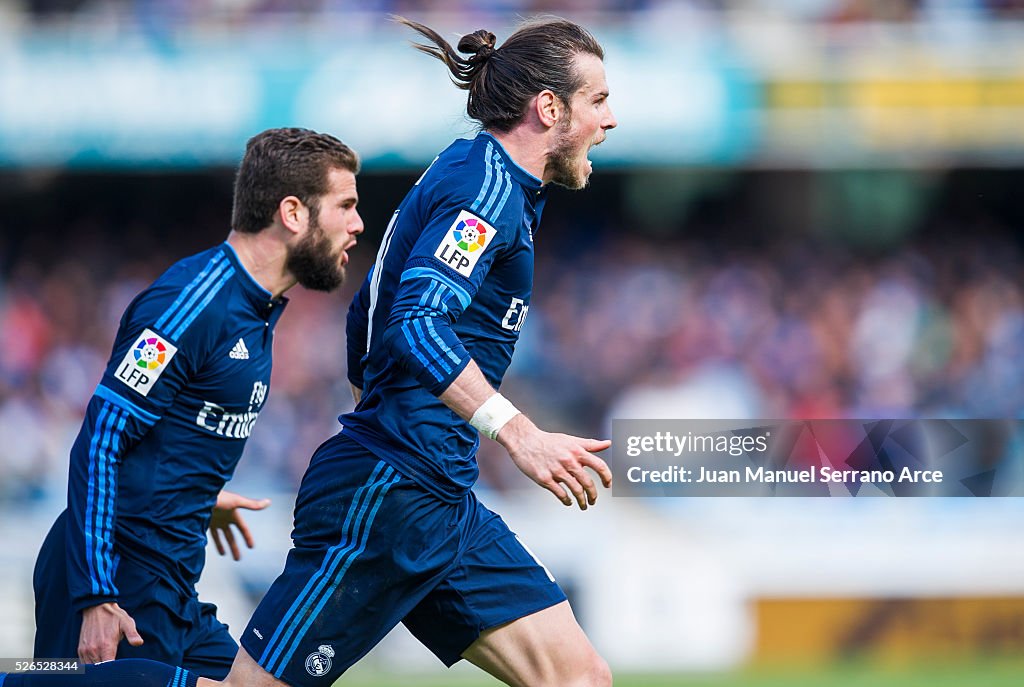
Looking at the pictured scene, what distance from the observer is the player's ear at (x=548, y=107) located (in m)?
3.87

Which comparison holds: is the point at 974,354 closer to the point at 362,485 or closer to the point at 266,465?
the point at 266,465

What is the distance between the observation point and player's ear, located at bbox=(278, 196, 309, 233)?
14.8 ft

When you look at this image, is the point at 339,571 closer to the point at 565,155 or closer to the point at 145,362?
the point at 145,362

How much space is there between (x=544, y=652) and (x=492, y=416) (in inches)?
33.6

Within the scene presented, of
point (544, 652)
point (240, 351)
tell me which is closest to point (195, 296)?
point (240, 351)

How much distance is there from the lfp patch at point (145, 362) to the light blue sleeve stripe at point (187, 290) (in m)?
0.05

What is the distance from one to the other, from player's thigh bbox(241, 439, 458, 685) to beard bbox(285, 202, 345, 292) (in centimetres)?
99

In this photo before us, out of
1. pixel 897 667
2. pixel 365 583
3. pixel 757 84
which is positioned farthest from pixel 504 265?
pixel 757 84

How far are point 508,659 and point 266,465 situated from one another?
644 centimetres

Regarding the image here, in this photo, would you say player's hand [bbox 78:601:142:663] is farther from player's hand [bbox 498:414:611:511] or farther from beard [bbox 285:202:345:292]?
player's hand [bbox 498:414:611:511]

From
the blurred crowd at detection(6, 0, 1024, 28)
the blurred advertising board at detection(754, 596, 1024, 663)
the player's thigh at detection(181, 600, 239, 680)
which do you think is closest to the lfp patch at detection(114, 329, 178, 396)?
the player's thigh at detection(181, 600, 239, 680)

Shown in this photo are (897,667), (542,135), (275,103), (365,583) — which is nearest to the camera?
(365,583)

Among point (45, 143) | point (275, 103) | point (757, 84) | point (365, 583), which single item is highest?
point (757, 84)

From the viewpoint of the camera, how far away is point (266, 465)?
999cm
